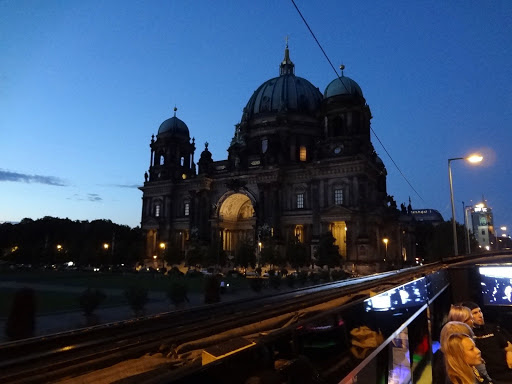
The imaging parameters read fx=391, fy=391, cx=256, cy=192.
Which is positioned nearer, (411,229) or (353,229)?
(353,229)

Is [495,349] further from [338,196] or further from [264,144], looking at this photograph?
[264,144]

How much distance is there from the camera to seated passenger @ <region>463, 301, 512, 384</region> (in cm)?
638

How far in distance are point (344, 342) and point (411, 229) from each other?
85771mm

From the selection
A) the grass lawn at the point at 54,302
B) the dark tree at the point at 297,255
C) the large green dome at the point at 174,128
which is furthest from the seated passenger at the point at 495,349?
A: the large green dome at the point at 174,128

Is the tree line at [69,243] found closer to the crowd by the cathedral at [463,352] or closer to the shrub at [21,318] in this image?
the shrub at [21,318]

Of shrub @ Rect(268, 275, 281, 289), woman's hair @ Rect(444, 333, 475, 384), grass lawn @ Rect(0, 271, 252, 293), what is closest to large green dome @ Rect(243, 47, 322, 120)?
grass lawn @ Rect(0, 271, 252, 293)

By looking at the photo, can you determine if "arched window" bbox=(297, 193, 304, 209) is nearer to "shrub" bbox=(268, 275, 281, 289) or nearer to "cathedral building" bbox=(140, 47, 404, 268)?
"cathedral building" bbox=(140, 47, 404, 268)

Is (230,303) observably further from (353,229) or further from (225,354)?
(353,229)

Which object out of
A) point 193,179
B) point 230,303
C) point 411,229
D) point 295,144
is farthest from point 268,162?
point 230,303

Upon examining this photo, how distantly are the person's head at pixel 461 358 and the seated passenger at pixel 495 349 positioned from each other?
5.39 ft

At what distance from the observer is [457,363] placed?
4840mm

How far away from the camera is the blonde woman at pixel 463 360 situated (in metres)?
4.68

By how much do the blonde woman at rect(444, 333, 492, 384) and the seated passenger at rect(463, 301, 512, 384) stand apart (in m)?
1.64

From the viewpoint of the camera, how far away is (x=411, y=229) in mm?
82500
